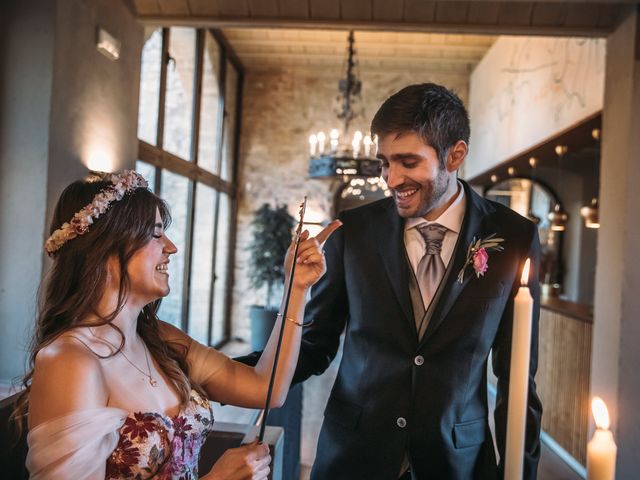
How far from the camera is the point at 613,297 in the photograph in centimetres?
314

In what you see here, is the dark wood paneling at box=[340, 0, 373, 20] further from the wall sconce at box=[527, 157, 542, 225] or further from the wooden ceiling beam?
the wall sconce at box=[527, 157, 542, 225]

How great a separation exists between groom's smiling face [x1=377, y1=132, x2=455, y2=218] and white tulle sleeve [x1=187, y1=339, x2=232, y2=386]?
69 centimetres

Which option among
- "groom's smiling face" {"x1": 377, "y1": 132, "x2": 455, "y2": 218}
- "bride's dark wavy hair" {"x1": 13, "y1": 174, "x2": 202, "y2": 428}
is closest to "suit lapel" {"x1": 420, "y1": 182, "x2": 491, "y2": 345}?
"groom's smiling face" {"x1": 377, "y1": 132, "x2": 455, "y2": 218}

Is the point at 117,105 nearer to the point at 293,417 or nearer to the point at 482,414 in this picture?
the point at 293,417

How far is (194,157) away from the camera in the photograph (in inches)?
288

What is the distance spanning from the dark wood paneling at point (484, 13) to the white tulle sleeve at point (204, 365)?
8.60 ft

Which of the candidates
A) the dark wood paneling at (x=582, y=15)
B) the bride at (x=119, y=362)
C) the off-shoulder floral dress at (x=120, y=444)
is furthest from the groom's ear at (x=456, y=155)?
the dark wood paneling at (x=582, y=15)

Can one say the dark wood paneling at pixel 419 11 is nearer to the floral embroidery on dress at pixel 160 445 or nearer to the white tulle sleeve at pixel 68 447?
the floral embroidery on dress at pixel 160 445

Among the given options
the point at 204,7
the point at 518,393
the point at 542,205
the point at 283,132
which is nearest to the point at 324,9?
the point at 204,7

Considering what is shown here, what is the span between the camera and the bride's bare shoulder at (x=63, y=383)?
3.77ft

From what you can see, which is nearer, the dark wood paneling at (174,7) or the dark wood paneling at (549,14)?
the dark wood paneling at (549,14)

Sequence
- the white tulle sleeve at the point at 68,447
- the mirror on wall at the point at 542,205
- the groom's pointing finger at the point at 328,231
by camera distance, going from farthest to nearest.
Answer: the mirror on wall at the point at 542,205, the groom's pointing finger at the point at 328,231, the white tulle sleeve at the point at 68,447

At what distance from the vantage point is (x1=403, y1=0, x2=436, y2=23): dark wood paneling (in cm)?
323

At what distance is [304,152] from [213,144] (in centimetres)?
157
